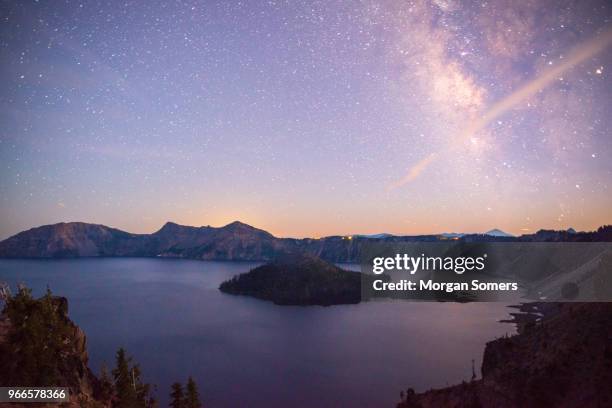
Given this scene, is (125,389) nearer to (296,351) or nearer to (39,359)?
(39,359)

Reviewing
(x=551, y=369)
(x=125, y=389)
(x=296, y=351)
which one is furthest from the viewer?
(x=296, y=351)

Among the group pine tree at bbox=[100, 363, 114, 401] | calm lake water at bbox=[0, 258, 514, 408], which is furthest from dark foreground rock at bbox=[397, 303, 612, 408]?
pine tree at bbox=[100, 363, 114, 401]

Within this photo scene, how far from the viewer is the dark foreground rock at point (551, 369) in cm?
4753

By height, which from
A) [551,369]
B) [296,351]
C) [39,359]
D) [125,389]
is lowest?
[296,351]

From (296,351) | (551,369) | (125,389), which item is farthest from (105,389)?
(296,351)

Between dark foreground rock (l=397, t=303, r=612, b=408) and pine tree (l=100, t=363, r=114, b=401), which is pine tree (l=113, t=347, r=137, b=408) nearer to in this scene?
pine tree (l=100, t=363, r=114, b=401)

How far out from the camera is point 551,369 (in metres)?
52.7

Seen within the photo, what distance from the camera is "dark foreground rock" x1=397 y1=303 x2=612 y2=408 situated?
47.5 meters

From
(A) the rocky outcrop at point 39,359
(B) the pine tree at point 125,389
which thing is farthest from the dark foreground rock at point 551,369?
(A) the rocky outcrop at point 39,359

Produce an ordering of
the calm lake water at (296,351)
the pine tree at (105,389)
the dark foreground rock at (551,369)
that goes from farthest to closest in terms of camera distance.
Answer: the calm lake water at (296,351) < the dark foreground rock at (551,369) < the pine tree at (105,389)

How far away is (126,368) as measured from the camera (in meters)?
49.4

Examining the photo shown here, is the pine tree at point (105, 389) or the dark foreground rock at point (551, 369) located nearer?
the pine tree at point (105, 389)

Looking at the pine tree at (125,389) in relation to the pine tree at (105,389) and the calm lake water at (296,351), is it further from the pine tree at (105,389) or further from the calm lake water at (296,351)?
the calm lake water at (296,351)

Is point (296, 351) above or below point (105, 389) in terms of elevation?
below
